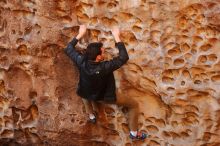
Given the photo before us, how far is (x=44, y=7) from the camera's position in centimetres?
Result: 335

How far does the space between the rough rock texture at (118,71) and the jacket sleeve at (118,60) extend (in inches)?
9.1

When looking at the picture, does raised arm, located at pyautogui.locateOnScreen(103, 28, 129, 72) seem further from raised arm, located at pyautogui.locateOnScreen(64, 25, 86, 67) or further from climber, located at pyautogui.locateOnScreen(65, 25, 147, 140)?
raised arm, located at pyautogui.locateOnScreen(64, 25, 86, 67)

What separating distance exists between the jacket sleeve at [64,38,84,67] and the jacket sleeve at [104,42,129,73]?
0.17m

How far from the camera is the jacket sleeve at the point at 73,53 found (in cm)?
308

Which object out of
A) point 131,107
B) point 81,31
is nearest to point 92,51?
point 81,31

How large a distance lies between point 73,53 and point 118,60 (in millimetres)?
311

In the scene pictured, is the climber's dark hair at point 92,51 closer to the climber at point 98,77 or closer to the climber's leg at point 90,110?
the climber at point 98,77

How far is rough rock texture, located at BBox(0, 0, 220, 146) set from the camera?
308cm

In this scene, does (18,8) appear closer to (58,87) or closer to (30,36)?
(30,36)

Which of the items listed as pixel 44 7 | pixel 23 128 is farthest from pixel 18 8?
pixel 23 128

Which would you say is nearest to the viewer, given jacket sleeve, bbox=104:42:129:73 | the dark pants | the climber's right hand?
jacket sleeve, bbox=104:42:129:73

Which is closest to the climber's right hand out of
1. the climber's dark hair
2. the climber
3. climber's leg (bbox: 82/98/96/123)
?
the climber

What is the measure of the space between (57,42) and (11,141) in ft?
3.11

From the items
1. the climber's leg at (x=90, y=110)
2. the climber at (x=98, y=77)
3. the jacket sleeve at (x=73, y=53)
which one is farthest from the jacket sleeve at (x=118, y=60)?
the climber's leg at (x=90, y=110)
